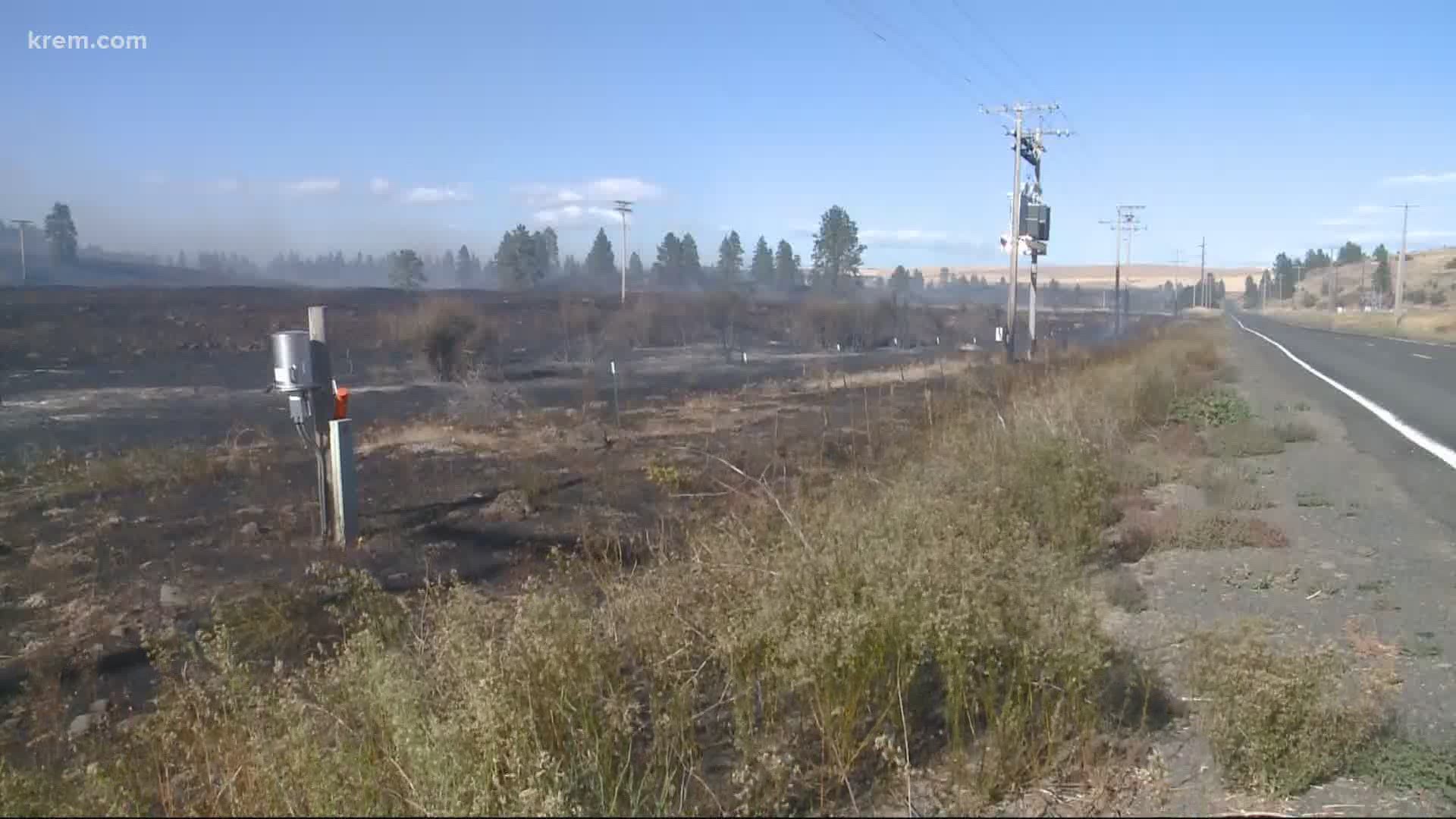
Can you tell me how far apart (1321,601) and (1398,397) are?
1677 centimetres

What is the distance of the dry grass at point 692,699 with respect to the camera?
3.53 meters

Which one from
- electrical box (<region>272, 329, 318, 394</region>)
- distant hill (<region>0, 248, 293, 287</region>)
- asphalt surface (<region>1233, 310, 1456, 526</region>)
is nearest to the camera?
electrical box (<region>272, 329, 318, 394</region>)

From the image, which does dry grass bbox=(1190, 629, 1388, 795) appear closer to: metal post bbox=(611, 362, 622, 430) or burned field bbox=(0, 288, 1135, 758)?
burned field bbox=(0, 288, 1135, 758)

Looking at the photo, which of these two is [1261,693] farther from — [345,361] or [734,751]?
[345,361]

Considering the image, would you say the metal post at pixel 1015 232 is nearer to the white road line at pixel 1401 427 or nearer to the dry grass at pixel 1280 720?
the white road line at pixel 1401 427

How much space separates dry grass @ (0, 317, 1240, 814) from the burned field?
0.89m

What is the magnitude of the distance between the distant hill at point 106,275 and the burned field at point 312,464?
28.8m

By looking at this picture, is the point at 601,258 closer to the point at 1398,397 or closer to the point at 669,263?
the point at 669,263

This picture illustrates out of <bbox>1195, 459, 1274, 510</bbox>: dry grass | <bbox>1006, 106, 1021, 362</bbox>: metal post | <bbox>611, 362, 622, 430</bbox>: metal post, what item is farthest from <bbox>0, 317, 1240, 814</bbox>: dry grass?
<bbox>1006, 106, 1021, 362</bbox>: metal post

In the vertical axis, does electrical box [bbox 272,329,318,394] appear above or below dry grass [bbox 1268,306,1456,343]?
above

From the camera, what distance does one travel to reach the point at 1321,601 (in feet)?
22.5

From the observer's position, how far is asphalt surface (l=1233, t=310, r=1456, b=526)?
11453 millimetres

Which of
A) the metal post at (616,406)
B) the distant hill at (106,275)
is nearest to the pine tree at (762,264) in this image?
the distant hill at (106,275)

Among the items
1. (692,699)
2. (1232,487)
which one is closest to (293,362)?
(692,699)
